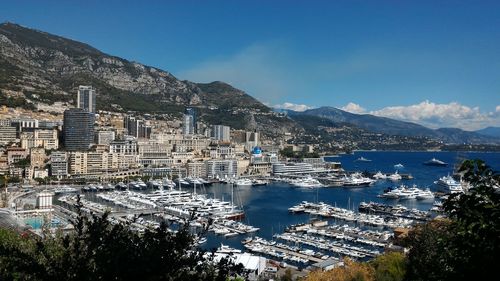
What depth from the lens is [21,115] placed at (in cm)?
4350

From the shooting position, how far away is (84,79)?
65.8m

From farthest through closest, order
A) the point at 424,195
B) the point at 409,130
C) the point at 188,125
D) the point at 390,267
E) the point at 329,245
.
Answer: the point at 409,130 → the point at 188,125 → the point at 424,195 → the point at 329,245 → the point at 390,267

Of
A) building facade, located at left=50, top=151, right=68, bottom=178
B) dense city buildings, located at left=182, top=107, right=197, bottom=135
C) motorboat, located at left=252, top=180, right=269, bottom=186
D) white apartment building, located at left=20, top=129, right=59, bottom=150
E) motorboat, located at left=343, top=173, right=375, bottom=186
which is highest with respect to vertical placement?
dense city buildings, located at left=182, top=107, right=197, bottom=135

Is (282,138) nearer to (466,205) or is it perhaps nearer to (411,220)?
(411,220)

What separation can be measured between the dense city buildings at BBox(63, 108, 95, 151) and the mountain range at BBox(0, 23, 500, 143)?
948cm

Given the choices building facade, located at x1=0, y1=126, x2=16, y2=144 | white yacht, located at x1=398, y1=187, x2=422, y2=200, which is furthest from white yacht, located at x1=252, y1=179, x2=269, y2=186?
building facade, located at x1=0, y1=126, x2=16, y2=144

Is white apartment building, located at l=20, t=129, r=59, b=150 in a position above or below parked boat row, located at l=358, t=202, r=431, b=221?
above

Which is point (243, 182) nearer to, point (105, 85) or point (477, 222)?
point (477, 222)

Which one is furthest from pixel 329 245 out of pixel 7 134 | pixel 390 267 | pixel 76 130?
pixel 7 134

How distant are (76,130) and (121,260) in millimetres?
40054

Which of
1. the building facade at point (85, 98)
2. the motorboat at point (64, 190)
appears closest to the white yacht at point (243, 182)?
the motorboat at point (64, 190)

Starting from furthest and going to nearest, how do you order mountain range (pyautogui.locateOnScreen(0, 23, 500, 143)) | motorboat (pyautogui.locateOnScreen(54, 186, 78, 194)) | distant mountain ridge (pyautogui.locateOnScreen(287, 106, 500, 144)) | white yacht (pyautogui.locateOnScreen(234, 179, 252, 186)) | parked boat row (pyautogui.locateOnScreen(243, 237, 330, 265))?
1. distant mountain ridge (pyautogui.locateOnScreen(287, 106, 500, 144))
2. mountain range (pyautogui.locateOnScreen(0, 23, 500, 143))
3. white yacht (pyautogui.locateOnScreen(234, 179, 252, 186))
4. motorboat (pyautogui.locateOnScreen(54, 186, 78, 194))
5. parked boat row (pyautogui.locateOnScreen(243, 237, 330, 265))

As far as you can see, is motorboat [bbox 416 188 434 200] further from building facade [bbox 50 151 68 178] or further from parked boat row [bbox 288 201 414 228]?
building facade [bbox 50 151 68 178]

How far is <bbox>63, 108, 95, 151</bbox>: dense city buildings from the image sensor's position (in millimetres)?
39406
